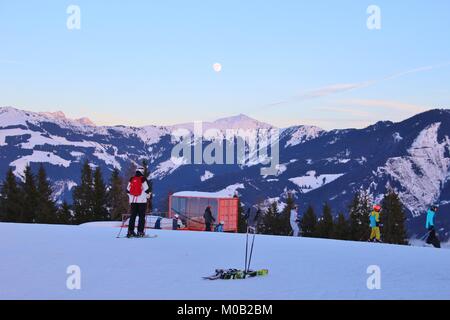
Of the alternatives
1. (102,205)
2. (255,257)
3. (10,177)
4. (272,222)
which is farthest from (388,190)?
(255,257)

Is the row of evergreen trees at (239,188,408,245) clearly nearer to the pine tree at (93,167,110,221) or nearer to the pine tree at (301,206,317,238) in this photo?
the pine tree at (301,206,317,238)

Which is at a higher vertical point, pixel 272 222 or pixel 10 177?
pixel 10 177

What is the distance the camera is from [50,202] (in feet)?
192

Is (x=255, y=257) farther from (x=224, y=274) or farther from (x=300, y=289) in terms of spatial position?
(x=300, y=289)

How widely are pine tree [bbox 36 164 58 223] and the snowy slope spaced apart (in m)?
42.6

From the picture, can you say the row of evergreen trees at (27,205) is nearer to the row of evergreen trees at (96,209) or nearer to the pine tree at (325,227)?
the row of evergreen trees at (96,209)

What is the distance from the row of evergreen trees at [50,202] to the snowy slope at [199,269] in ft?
145

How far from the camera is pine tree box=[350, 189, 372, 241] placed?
200 ft

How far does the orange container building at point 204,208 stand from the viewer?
38938mm

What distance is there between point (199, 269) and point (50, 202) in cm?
5097

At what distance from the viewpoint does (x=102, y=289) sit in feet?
26.6

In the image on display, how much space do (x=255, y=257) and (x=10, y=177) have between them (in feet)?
168
